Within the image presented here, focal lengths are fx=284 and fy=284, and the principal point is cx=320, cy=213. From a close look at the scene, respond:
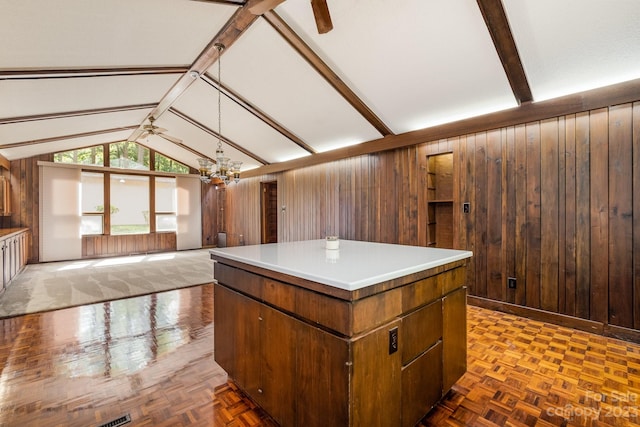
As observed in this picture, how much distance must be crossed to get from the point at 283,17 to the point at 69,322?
4.08 m

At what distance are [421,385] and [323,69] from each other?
3345 mm

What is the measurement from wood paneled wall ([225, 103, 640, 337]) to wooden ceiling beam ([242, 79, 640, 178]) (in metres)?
0.10

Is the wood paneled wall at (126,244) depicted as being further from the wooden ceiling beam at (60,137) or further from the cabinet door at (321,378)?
the cabinet door at (321,378)

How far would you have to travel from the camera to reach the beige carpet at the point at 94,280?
3.93 meters

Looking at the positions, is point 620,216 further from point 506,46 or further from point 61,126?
point 61,126

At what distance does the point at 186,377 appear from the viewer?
2.14 metres

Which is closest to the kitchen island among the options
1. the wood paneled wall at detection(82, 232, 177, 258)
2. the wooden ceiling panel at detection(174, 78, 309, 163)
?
the wooden ceiling panel at detection(174, 78, 309, 163)

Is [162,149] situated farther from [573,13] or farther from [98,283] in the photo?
[573,13]

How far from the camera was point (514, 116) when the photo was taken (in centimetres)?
330

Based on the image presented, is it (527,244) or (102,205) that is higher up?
(102,205)

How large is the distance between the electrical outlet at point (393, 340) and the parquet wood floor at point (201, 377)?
2.24 ft

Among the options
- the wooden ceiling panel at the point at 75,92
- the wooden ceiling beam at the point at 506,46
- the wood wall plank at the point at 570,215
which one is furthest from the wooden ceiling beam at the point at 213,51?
the wood wall plank at the point at 570,215

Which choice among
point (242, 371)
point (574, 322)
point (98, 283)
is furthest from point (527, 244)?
point (98, 283)

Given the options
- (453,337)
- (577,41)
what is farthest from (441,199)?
(453,337)
